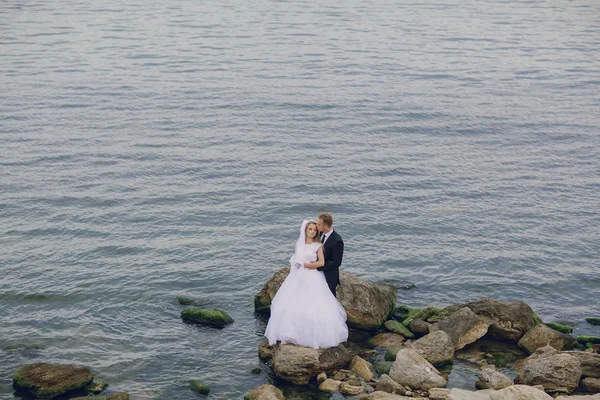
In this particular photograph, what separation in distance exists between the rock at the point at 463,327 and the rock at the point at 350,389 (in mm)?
4269

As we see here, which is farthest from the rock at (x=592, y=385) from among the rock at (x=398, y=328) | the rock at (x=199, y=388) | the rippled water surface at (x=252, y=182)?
the rock at (x=199, y=388)

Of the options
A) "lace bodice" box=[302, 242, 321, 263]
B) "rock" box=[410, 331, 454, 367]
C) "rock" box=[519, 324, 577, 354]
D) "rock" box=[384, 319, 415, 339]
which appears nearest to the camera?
"lace bodice" box=[302, 242, 321, 263]

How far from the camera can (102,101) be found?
5841 cm

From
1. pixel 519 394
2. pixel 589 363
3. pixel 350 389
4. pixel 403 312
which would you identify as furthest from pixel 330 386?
pixel 589 363

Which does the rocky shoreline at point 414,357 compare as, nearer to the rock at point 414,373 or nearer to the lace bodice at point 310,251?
the rock at point 414,373

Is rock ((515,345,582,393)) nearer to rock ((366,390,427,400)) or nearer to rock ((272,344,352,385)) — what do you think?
rock ((366,390,427,400))

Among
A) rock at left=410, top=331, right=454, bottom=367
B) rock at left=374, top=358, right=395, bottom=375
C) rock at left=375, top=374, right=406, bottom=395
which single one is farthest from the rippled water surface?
rock at left=410, top=331, right=454, bottom=367

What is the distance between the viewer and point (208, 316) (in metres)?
27.8

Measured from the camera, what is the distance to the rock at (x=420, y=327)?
87.1 feet

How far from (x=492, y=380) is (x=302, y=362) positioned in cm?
514

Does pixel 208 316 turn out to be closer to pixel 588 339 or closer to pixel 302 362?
pixel 302 362

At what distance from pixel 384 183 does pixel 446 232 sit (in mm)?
6528

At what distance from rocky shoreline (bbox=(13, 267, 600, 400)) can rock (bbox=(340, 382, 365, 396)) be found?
0.03 metres

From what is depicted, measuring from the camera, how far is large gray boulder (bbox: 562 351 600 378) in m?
23.4
